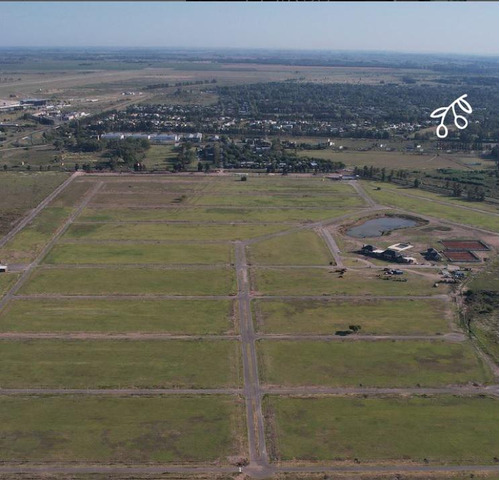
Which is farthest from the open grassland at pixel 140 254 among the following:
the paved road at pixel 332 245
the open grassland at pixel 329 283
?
the paved road at pixel 332 245

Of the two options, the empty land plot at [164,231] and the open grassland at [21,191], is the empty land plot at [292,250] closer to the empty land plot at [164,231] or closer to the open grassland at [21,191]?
the empty land plot at [164,231]

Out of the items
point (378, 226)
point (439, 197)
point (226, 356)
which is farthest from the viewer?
point (439, 197)

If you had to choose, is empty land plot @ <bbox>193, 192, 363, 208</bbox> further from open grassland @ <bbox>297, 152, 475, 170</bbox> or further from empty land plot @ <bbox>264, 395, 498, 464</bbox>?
empty land plot @ <bbox>264, 395, 498, 464</bbox>

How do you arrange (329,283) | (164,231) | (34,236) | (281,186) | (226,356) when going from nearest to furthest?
(226,356), (329,283), (34,236), (164,231), (281,186)

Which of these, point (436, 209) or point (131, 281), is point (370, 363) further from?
point (436, 209)

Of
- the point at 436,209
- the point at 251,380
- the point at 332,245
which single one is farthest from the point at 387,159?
the point at 251,380
